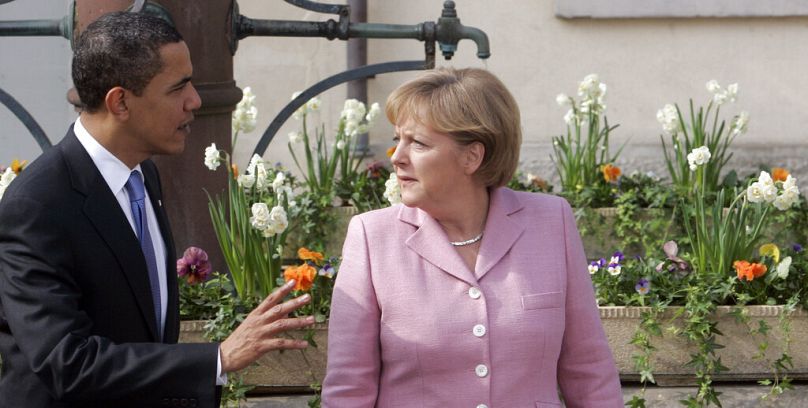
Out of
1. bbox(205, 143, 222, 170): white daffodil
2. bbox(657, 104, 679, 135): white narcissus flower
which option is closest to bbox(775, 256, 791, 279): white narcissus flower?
bbox(657, 104, 679, 135): white narcissus flower

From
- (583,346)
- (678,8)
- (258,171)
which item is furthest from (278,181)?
(678,8)

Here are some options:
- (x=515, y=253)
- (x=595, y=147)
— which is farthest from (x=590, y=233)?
(x=515, y=253)

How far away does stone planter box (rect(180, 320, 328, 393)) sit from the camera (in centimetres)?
395

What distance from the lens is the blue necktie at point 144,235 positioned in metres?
2.64

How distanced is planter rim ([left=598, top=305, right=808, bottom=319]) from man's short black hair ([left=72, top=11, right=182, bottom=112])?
1.96 m

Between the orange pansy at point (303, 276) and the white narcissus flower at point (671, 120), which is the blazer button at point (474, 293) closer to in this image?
the orange pansy at point (303, 276)

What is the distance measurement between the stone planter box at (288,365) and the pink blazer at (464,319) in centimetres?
121

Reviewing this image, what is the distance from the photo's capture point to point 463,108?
2695mm

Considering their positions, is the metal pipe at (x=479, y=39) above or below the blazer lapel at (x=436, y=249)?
above

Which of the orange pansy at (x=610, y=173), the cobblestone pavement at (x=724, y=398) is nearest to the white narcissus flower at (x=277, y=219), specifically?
the cobblestone pavement at (x=724, y=398)

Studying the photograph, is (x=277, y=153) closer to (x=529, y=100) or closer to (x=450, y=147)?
(x=529, y=100)

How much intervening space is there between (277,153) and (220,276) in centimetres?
263

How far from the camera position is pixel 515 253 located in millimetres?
2795

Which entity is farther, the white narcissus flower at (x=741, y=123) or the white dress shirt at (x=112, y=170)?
the white narcissus flower at (x=741, y=123)
